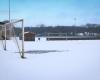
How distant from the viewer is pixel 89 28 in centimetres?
7425

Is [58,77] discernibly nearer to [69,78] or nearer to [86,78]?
[69,78]

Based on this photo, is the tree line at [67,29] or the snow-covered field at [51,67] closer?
the snow-covered field at [51,67]

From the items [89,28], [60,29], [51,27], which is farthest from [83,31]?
[51,27]

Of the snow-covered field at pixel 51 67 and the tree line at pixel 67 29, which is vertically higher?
the tree line at pixel 67 29

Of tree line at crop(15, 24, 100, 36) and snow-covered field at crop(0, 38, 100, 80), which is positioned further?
tree line at crop(15, 24, 100, 36)

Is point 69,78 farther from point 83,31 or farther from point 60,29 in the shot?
point 60,29

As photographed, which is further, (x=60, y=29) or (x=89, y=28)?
(x=60, y=29)

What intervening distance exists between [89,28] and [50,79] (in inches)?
2728

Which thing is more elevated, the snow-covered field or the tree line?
the tree line

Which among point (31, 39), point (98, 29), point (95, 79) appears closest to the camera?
point (95, 79)

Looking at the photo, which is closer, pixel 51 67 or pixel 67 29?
pixel 51 67

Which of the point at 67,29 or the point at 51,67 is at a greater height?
the point at 67,29

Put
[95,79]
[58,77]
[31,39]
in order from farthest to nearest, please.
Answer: [31,39]
[58,77]
[95,79]

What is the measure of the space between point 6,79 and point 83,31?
69.1 meters
